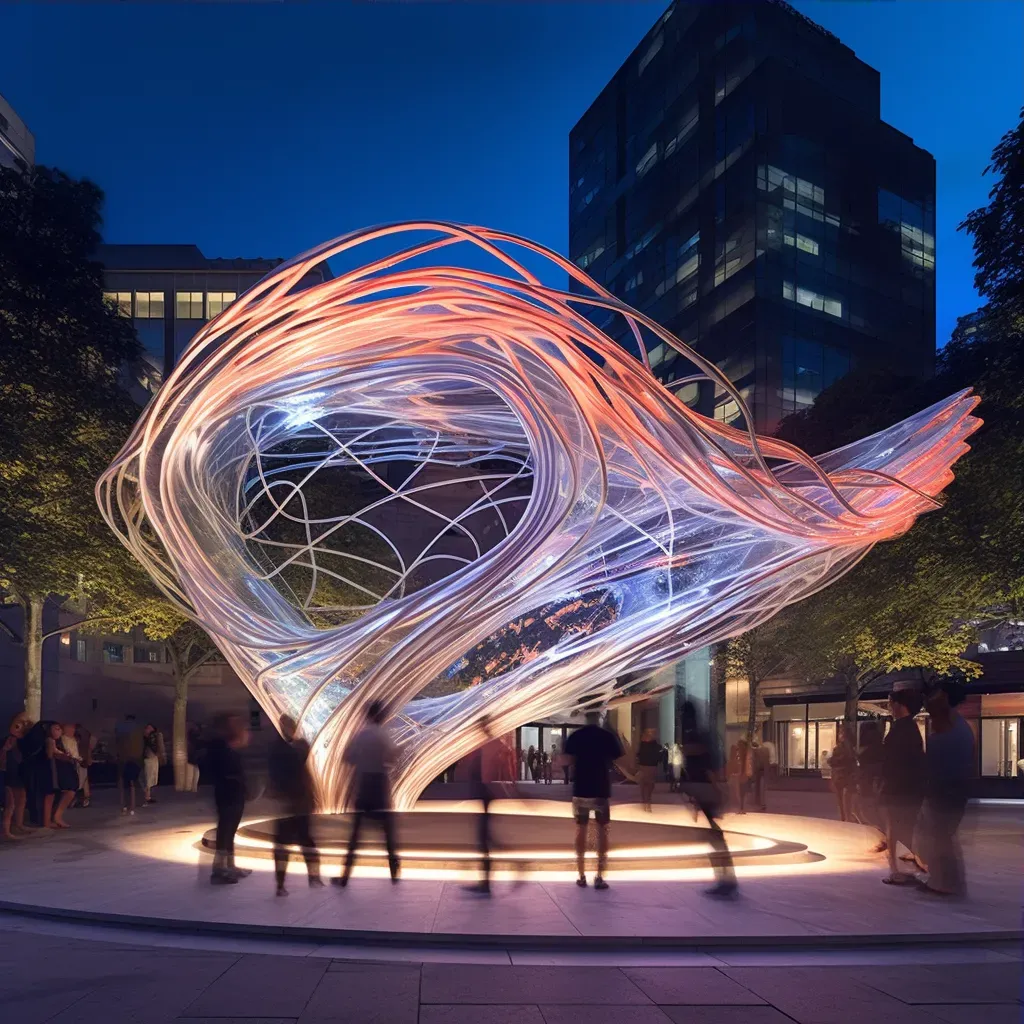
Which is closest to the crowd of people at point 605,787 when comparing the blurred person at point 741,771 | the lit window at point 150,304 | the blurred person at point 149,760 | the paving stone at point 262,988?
the paving stone at point 262,988

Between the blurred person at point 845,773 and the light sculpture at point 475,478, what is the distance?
3.78 m

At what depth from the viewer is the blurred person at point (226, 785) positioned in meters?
9.93

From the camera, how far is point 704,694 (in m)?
46.1

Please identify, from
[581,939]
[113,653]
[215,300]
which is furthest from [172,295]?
[581,939]

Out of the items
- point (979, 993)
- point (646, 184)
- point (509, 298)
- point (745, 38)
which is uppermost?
point (745, 38)

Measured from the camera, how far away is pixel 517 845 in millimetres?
12156

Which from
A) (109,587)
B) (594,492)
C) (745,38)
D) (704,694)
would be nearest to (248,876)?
(594,492)

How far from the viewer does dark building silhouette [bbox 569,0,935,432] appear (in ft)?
169

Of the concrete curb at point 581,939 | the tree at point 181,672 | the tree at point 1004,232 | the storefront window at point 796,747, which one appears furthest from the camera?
the storefront window at point 796,747

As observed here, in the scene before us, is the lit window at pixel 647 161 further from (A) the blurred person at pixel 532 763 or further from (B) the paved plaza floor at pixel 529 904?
(B) the paved plaza floor at pixel 529 904

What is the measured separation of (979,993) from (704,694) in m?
40.7

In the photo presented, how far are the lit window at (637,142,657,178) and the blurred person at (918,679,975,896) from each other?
189 feet

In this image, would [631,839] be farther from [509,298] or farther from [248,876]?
[509,298]

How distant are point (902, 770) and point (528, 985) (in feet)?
19.2
